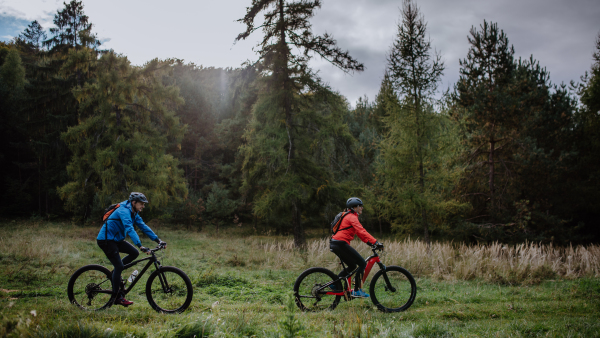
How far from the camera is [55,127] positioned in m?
24.1

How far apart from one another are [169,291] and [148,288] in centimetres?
32

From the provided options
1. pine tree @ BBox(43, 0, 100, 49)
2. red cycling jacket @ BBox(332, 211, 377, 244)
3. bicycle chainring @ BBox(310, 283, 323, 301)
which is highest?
pine tree @ BBox(43, 0, 100, 49)

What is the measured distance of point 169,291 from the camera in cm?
516

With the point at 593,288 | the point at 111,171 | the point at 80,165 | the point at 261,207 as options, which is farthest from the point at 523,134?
the point at 80,165

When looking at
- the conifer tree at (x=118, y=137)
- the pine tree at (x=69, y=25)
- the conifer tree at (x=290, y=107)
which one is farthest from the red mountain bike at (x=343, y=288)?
the pine tree at (x=69, y=25)

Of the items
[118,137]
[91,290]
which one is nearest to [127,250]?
[91,290]

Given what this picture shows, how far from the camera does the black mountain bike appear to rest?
5098mm

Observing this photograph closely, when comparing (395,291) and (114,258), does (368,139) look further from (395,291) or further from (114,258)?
(114,258)

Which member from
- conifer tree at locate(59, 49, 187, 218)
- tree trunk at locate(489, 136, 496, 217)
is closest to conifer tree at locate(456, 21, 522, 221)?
tree trunk at locate(489, 136, 496, 217)

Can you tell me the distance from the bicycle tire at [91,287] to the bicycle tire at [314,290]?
3.07 m

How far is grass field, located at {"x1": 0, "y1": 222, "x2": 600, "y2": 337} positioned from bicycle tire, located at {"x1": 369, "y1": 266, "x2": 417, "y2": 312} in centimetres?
20

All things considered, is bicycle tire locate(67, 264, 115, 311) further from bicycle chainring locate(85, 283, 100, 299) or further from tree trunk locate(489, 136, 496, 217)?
tree trunk locate(489, 136, 496, 217)

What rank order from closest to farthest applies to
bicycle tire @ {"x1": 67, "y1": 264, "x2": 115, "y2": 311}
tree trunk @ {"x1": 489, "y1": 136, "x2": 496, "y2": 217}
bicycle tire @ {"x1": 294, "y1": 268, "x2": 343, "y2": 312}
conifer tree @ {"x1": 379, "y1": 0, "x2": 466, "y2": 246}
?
bicycle tire @ {"x1": 67, "y1": 264, "x2": 115, "y2": 311}
bicycle tire @ {"x1": 294, "y1": 268, "x2": 343, "y2": 312}
conifer tree @ {"x1": 379, "y1": 0, "x2": 466, "y2": 246}
tree trunk @ {"x1": 489, "y1": 136, "x2": 496, "y2": 217}

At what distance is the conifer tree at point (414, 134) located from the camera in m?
12.3
